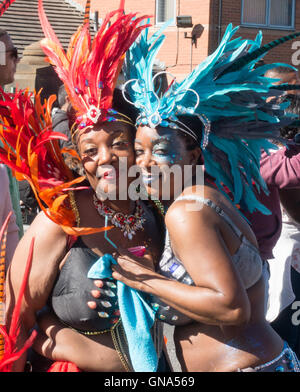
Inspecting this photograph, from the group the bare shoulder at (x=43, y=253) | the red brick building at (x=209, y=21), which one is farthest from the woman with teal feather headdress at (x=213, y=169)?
the red brick building at (x=209, y=21)

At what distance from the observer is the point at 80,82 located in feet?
8.00

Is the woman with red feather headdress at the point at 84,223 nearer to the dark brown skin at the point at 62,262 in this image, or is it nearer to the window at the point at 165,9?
the dark brown skin at the point at 62,262

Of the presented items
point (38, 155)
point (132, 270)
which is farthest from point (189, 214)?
point (38, 155)

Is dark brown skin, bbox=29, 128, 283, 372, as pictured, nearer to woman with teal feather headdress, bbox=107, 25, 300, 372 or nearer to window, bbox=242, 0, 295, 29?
woman with teal feather headdress, bbox=107, 25, 300, 372

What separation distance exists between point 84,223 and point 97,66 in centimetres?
63

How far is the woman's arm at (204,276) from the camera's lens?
202 centimetres

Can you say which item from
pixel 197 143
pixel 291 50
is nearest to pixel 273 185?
pixel 197 143

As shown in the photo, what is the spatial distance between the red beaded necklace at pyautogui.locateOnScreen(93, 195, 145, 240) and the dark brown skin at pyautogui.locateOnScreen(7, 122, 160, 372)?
0.12 ft

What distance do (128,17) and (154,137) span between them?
1.77 feet

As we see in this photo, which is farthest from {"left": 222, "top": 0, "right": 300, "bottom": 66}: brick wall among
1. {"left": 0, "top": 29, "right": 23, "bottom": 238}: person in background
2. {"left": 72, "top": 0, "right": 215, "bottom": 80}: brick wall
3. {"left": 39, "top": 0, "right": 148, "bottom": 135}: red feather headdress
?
{"left": 39, "top": 0, "right": 148, "bottom": 135}: red feather headdress

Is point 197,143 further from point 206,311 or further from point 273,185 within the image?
point 273,185

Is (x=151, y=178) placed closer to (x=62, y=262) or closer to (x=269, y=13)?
(x=62, y=262)

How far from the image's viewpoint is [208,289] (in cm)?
203

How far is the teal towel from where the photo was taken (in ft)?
7.49
